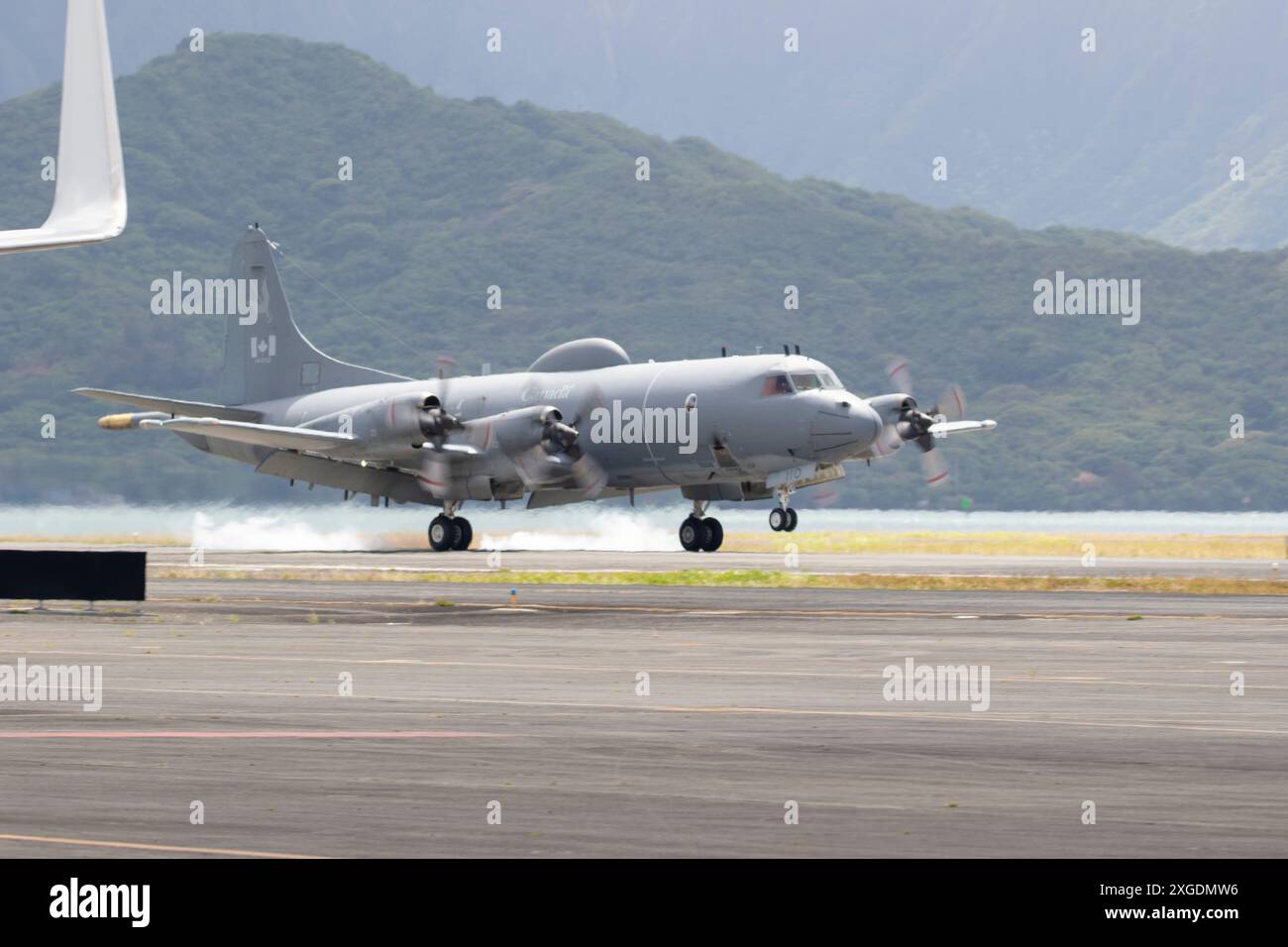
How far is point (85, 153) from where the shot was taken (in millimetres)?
9812

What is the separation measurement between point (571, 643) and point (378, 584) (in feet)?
58.9

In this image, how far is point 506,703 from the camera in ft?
70.2

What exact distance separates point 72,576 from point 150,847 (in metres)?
26.3

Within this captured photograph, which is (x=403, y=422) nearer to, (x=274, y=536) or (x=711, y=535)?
(x=711, y=535)

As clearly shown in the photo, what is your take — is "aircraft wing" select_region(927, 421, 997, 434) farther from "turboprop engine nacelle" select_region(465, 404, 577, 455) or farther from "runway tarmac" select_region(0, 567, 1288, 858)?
"runway tarmac" select_region(0, 567, 1288, 858)

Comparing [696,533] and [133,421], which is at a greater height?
[133,421]

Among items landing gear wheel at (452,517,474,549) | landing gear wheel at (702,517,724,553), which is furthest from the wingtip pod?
landing gear wheel at (702,517,724,553)

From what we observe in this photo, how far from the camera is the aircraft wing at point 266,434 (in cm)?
6550

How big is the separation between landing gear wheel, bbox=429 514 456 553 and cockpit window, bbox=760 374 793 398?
1278 centimetres

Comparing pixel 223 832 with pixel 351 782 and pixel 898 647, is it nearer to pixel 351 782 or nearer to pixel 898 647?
pixel 351 782

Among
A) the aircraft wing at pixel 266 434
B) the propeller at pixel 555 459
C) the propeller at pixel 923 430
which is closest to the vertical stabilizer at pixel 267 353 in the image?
the aircraft wing at pixel 266 434

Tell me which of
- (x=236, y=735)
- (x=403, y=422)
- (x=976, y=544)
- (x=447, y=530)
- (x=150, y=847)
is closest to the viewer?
(x=150, y=847)

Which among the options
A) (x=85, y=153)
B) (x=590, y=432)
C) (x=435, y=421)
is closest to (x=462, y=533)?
(x=435, y=421)
